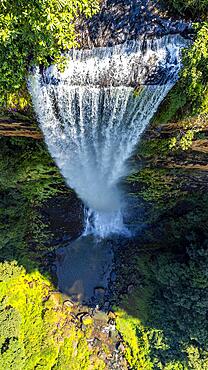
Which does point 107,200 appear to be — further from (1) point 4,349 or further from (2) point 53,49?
(2) point 53,49

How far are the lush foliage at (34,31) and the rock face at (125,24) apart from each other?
10.8 inches

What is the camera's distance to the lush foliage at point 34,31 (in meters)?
4.47

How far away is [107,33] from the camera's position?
208 inches

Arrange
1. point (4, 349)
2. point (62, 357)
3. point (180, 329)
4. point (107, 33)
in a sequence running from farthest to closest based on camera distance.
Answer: point (62, 357), point (180, 329), point (4, 349), point (107, 33)

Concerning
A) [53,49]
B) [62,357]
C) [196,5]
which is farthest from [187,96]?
[62,357]

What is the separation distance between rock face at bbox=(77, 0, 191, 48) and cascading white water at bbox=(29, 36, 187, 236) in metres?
0.14

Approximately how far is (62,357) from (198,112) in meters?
13.6

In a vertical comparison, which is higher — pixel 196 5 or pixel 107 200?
pixel 196 5

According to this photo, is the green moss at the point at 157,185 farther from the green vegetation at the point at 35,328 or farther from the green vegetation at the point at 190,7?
the green vegetation at the point at 35,328

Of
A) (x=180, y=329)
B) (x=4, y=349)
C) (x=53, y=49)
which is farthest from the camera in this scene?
(x=180, y=329)

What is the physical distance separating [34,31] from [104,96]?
1817 mm

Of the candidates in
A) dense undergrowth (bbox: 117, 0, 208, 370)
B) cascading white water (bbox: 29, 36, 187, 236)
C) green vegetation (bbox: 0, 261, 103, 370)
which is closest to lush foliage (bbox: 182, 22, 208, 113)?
dense undergrowth (bbox: 117, 0, 208, 370)

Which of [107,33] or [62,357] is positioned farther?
[62,357]

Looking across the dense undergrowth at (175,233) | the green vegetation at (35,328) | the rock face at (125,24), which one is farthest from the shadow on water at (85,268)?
the rock face at (125,24)
